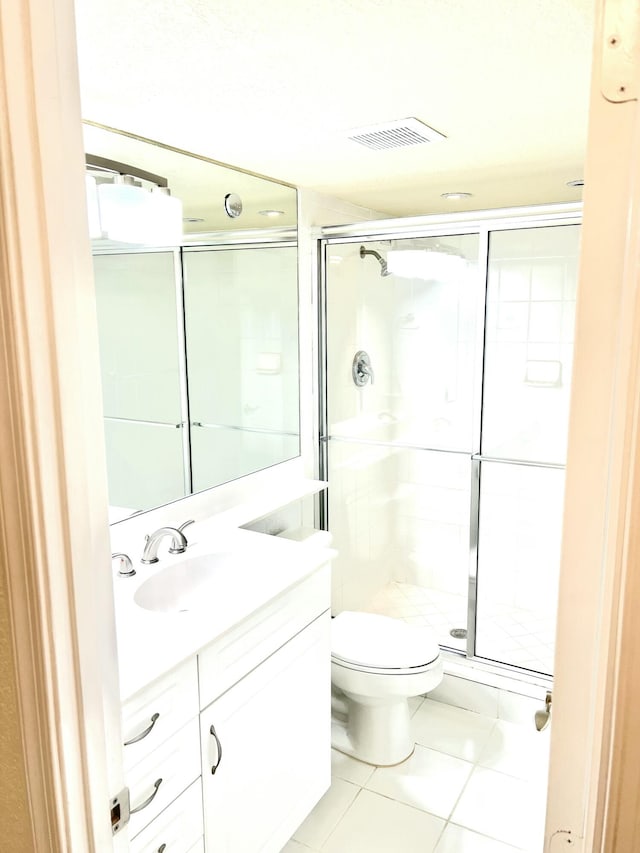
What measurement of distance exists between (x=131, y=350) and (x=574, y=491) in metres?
1.57

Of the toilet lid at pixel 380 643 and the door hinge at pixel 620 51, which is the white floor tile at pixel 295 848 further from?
the door hinge at pixel 620 51

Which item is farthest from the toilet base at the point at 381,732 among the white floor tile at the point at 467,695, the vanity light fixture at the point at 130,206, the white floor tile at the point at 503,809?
the vanity light fixture at the point at 130,206

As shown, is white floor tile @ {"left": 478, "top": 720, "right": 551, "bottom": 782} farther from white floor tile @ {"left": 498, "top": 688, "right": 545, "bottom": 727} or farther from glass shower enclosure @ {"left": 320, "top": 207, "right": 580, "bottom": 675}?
glass shower enclosure @ {"left": 320, "top": 207, "right": 580, "bottom": 675}

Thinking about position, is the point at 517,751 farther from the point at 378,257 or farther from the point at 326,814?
the point at 378,257

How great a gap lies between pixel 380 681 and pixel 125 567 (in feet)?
3.32

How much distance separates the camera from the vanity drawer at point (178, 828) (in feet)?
4.40

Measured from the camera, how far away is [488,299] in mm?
2578

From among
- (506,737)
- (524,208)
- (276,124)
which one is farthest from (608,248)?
(506,737)

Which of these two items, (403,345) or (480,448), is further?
(403,345)

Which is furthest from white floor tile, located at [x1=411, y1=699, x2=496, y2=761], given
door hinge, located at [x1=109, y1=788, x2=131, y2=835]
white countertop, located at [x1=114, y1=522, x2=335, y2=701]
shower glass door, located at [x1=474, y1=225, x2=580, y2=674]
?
door hinge, located at [x1=109, y1=788, x2=131, y2=835]

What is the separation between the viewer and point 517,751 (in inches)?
94.4

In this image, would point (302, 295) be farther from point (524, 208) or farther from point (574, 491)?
point (574, 491)

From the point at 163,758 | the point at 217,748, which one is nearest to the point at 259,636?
the point at 217,748

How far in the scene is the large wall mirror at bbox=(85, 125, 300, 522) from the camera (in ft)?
6.07
